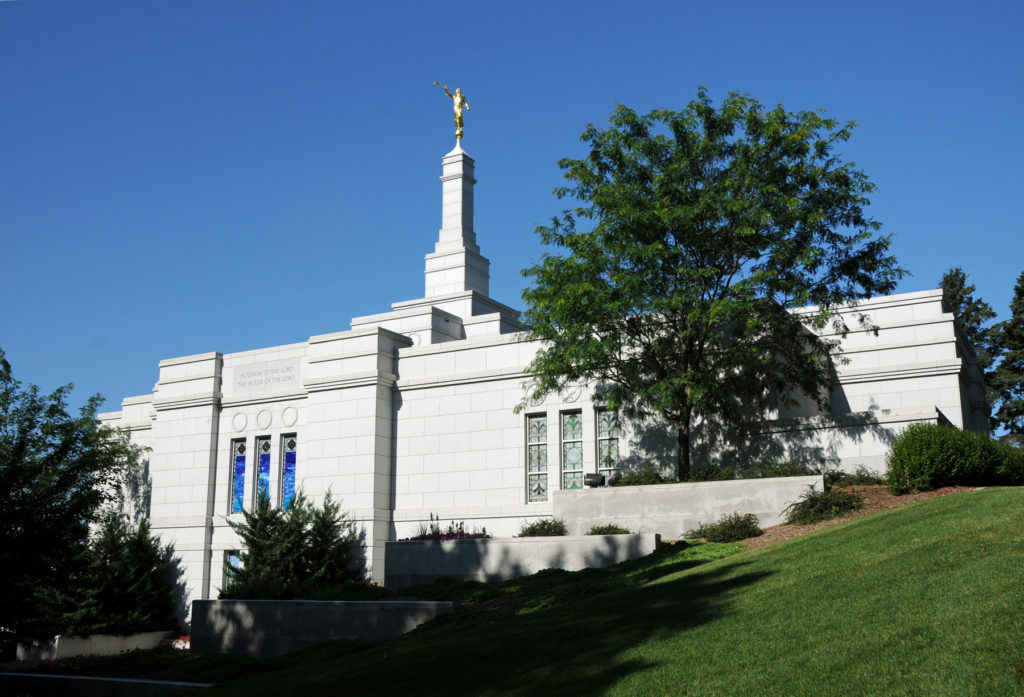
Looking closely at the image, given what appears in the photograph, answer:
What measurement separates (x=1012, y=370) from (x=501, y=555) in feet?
98.9

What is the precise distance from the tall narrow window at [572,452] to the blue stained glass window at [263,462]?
33.9ft

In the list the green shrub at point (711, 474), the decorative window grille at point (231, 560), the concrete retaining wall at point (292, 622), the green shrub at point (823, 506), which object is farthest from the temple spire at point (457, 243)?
the green shrub at point (823, 506)

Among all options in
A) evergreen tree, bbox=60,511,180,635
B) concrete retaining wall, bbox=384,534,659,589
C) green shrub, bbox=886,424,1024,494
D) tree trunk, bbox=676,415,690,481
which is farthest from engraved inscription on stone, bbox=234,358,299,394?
green shrub, bbox=886,424,1024,494

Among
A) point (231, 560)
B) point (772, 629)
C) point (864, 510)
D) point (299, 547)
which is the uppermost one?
point (864, 510)

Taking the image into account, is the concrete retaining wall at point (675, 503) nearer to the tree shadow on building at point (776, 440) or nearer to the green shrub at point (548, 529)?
the green shrub at point (548, 529)

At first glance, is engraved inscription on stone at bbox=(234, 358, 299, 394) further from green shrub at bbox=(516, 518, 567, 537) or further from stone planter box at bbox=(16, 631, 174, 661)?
green shrub at bbox=(516, 518, 567, 537)

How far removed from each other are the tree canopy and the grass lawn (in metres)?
6.06

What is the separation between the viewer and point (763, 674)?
827 centimetres

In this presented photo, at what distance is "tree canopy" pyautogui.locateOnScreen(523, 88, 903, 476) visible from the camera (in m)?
20.1

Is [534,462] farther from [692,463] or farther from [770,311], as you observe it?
[770,311]

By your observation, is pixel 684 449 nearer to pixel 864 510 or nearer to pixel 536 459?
pixel 536 459

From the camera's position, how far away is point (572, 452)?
81.4 feet

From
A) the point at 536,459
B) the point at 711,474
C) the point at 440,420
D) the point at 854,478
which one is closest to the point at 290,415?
the point at 440,420

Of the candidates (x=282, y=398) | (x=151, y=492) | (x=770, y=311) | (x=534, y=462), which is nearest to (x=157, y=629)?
(x=151, y=492)
